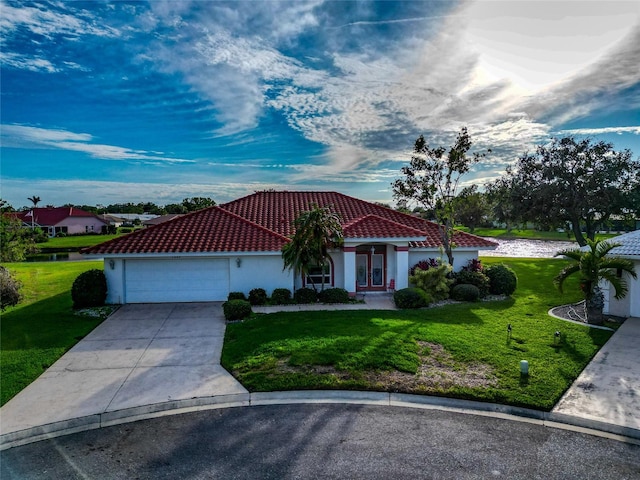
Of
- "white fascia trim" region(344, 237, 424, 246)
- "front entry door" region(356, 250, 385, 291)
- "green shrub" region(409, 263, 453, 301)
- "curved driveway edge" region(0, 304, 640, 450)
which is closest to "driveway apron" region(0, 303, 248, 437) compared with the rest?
"curved driveway edge" region(0, 304, 640, 450)

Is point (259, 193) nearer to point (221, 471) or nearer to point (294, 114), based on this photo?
point (294, 114)

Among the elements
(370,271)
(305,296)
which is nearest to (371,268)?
(370,271)

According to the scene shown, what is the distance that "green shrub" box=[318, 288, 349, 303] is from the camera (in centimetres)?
1719

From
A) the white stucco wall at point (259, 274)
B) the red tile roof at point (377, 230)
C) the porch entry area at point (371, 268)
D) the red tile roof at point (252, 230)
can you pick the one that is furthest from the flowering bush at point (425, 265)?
the white stucco wall at point (259, 274)

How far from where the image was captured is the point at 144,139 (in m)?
23.0

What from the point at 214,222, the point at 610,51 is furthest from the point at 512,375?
the point at 214,222

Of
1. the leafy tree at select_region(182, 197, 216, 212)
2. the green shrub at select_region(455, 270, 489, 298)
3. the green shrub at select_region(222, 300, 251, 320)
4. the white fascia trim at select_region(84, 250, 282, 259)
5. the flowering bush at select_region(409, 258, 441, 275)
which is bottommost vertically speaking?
the green shrub at select_region(222, 300, 251, 320)

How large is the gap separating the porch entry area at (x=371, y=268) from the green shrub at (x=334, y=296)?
2429mm

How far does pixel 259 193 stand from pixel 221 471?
860 inches

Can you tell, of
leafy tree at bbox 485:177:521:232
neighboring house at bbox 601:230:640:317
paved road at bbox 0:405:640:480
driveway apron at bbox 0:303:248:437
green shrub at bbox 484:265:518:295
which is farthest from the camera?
leafy tree at bbox 485:177:521:232

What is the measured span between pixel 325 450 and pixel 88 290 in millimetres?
14051

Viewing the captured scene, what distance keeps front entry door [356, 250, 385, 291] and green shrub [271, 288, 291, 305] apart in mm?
4079

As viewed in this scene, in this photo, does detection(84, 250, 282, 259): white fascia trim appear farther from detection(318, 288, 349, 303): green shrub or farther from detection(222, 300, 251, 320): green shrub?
detection(222, 300, 251, 320): green shrub

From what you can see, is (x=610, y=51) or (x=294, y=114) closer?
(x=610, y=51)
